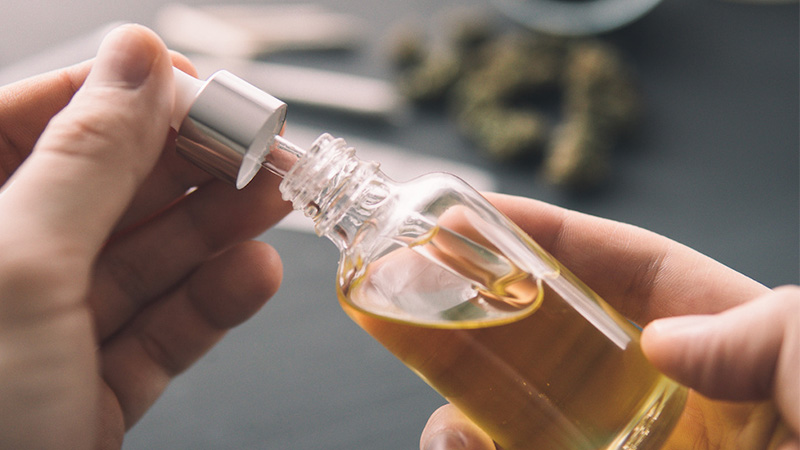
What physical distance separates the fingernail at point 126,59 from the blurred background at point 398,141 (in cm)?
45

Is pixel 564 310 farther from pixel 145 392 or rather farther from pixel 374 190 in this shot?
pixel 145 392

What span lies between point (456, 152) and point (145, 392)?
565mm

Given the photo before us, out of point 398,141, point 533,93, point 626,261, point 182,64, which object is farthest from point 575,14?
point 182,64

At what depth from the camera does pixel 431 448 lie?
0.54 m

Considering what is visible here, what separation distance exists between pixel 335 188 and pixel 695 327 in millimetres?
256

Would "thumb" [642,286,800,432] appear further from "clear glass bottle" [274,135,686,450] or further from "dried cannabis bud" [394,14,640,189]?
"dried cannabis bud" [394,14,640,189]

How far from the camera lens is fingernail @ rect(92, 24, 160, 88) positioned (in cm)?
39

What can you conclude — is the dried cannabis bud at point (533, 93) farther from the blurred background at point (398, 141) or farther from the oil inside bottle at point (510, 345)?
the oil inside bottle at point (510, 345)

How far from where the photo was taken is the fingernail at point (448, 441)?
20.7 inches

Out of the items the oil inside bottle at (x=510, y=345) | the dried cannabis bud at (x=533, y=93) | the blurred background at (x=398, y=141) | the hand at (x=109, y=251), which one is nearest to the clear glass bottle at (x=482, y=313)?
the oil inside bottle at (x=510, y=345)

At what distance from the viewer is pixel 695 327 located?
A: 0.42m

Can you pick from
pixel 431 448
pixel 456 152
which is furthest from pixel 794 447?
pixel 456 152

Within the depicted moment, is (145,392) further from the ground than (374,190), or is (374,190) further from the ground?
(374,190)

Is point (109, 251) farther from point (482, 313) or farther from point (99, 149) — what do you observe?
point (482, 313)
